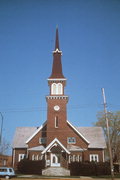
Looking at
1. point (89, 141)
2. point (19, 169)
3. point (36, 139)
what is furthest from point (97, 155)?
point (19, 169)

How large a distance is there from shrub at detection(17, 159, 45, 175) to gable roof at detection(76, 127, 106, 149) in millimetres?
10882

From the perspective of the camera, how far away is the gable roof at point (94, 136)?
40.8 meters

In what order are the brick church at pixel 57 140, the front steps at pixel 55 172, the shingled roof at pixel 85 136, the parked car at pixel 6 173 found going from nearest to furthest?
the parked car at pixel 6 173, the front steps at pixel 55 172, the brick church at pixel 57 140, the shingled roof at pixel 85 136

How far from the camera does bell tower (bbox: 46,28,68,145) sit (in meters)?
38.3

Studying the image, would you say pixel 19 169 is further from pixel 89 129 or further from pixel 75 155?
pixel 89 129

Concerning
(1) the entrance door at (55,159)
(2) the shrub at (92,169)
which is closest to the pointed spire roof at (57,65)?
(1) the entrance door at (55,159)

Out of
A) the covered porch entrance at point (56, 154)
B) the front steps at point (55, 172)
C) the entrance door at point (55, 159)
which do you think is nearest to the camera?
the front steps at point (55, 172)

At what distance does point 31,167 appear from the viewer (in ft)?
113

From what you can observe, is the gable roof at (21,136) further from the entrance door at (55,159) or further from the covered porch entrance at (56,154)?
the entrance door at (55,159)

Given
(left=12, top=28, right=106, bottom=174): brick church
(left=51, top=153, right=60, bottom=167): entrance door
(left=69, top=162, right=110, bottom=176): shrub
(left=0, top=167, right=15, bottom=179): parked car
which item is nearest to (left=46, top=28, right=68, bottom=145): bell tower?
(left=12, top=28, right=106, bottom=174): brick church

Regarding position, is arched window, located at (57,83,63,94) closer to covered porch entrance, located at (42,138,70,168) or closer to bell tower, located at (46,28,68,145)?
bell tower, located at (46,28,68,145)

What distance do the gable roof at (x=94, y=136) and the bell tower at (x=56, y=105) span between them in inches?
272

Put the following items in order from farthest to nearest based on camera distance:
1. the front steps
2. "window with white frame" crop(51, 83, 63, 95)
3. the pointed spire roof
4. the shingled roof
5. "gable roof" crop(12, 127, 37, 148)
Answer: the pointed spire roof < "gable roof" crop(12, 127, 37, 148) < the shingled roof < "window with white frame" crop(51, 83, 63, 95) < the front steps

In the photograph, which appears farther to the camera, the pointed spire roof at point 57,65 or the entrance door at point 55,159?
the pointed spire roof at point 57,65
